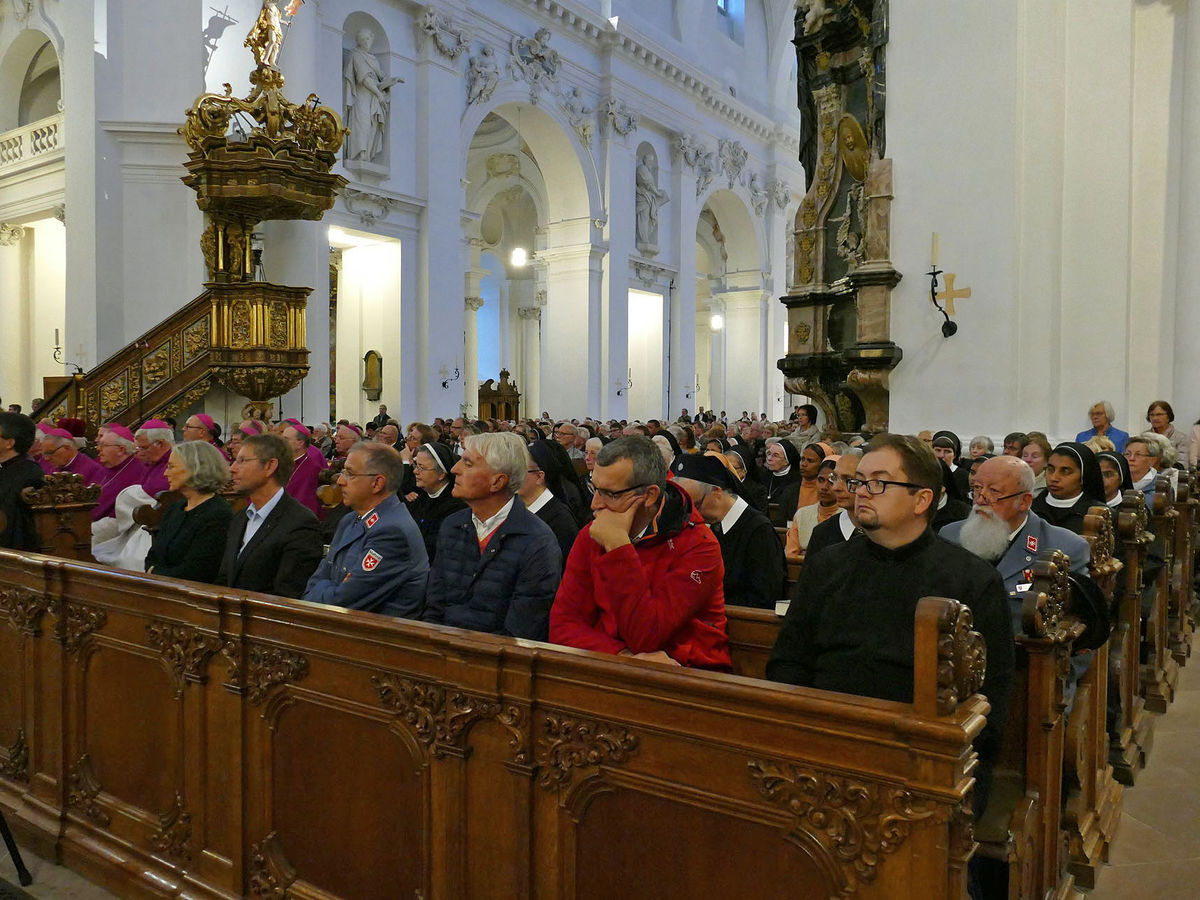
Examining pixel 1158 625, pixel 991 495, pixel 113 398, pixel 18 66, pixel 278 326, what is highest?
pixel 18 66

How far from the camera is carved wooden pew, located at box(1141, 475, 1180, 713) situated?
5199 millimetres

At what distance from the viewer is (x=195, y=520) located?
418 cm

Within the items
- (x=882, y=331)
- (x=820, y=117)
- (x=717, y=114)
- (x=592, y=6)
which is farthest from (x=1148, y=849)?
(x=717, y=114)

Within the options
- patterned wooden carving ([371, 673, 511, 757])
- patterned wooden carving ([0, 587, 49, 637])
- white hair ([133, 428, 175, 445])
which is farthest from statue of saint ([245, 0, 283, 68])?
patterned wooden carving ([371, 673, 511, 757])

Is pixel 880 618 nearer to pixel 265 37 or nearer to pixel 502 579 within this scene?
pixel 502 579

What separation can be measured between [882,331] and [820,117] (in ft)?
9.90

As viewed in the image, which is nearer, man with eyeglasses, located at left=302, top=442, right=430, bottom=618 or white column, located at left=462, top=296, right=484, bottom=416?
man with eyeglasses, located at left=302, top=442, right=430, bottom=618

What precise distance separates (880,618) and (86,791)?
2962mm

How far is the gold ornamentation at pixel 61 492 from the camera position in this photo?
15.3ft

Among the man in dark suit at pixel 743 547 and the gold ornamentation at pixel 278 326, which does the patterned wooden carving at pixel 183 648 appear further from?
the gold ornamentation at pixel 278 326

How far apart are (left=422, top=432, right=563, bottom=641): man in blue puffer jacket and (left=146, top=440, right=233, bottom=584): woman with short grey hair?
4.07 feet

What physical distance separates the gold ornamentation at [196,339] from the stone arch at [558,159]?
32.4 ft

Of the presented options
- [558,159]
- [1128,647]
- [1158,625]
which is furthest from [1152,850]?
[558,159]

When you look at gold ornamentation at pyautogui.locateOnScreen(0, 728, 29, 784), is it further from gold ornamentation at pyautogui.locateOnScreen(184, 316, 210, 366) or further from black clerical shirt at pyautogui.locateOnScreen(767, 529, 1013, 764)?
gold ornamentation at pyautogui.locateOnScreen(184, 316, 210, 366)
